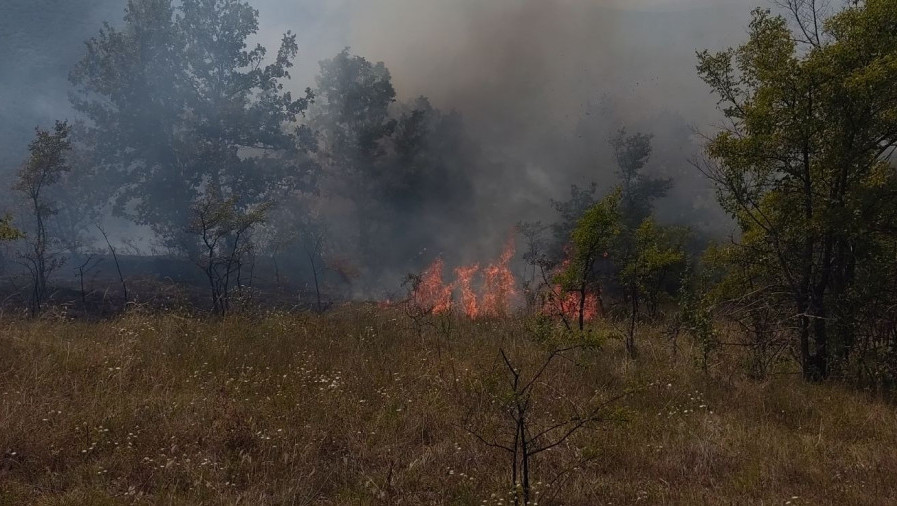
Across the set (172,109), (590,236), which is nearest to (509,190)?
(172,109)

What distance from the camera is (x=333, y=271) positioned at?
31688mm

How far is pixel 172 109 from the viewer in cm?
2744

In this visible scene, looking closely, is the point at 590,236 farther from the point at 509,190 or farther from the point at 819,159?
the point at 509,190

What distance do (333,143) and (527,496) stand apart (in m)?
32.4

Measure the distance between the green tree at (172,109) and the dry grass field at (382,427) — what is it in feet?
70.8

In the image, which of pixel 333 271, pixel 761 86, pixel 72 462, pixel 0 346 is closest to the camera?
pixel 72 462

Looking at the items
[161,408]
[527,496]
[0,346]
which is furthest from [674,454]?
[0,346]

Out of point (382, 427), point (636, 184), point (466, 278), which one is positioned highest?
point (636, 184)

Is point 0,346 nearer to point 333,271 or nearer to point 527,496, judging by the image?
point 527,496

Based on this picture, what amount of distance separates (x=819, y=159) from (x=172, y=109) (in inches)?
1124

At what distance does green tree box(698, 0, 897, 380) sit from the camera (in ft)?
22.3

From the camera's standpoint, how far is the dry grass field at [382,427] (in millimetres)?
3896

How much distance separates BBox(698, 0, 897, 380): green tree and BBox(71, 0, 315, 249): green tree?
80.8 feet

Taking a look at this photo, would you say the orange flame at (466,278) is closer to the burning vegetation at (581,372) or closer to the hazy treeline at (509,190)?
the hazy treeline at (509,190)
